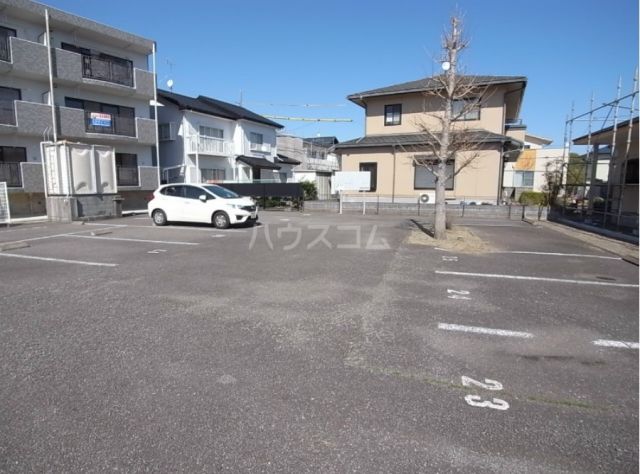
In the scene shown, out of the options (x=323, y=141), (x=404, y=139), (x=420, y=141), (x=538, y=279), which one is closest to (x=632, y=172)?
(x=420, y=141)

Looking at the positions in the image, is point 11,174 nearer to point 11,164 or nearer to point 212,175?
point 11,164

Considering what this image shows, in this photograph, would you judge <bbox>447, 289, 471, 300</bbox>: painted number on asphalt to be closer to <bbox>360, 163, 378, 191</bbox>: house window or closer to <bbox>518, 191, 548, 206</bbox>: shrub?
<bbox>360, 163, 378, 191</bbox>: house window

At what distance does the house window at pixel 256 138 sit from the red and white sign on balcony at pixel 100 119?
10810mm

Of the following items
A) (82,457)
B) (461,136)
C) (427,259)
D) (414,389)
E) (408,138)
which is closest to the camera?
(82,457)

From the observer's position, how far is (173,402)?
8.55 feet

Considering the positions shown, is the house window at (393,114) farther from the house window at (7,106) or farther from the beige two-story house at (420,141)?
the house window at (7,106)

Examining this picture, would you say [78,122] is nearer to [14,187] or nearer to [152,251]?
[14,187]

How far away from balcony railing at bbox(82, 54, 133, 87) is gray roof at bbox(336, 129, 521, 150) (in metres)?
11.2

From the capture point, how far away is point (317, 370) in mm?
3080

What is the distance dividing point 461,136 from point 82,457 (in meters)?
11.5

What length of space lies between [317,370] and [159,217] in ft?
36.0

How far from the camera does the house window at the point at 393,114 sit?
19875mm

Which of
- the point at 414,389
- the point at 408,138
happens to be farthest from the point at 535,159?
the point at 414,389

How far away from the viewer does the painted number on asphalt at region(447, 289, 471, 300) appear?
5.04 m
